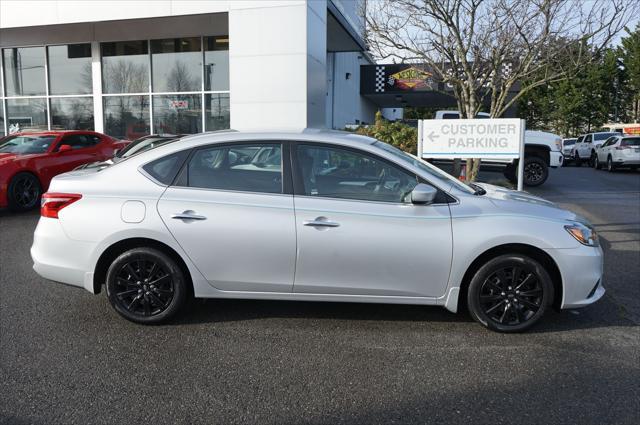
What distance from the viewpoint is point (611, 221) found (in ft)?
31.0

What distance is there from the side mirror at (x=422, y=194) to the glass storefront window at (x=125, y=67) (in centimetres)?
1473

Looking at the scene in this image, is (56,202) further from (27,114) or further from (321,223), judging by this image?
(27,114)

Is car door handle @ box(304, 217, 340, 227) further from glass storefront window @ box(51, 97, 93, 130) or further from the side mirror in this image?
glass storefront window @ box(51, 97, 93, 130)

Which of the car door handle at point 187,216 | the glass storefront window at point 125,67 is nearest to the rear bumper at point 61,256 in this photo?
the car door handle at point 187,216

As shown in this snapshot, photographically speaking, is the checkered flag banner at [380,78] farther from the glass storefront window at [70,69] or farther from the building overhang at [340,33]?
the glass storefront window at [70,69]

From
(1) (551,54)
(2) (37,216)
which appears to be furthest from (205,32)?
(1) (551,54)

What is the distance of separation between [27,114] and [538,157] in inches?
632

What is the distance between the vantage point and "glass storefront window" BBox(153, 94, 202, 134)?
54.3 feet

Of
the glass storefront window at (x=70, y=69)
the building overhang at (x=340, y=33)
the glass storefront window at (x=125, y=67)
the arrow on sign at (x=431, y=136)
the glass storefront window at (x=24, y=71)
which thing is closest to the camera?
the arrow on sign at (x=431, y=136)

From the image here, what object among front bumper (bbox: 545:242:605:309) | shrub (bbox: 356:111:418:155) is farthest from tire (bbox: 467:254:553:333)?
shrub (bbox: 356:111:418:155)

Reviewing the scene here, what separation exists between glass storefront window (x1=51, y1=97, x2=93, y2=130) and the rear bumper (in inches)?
566

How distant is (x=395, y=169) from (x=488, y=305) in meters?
1.28

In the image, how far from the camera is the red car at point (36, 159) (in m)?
9.66

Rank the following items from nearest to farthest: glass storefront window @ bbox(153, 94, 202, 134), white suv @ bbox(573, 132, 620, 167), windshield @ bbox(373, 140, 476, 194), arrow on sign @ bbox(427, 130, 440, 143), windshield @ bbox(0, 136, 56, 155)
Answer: windshield @ bbox(373, 140, 476, 194)
arrow on sign @ bbox(427, 130, 440, 143)
windshield @ bbox(0, 136, 56, 155)
glass storefront window @ bbox(153, 94, 202, 134)
white suv @ bbox(573, 132, 620, 167)
